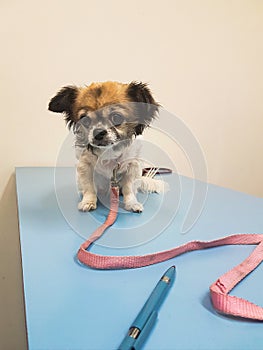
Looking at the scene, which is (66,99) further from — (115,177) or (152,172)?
(152,172)

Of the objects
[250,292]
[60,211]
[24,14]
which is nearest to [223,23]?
[24,14]

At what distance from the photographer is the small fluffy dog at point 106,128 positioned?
0.64 metres

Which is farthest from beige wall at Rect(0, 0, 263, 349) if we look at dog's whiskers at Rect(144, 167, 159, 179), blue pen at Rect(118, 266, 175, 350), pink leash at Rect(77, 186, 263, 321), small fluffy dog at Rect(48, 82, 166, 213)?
blue pen at Rect(118, 266, 175, 350)

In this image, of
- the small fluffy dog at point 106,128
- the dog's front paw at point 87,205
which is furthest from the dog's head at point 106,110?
the dog's front paw at point 87,205

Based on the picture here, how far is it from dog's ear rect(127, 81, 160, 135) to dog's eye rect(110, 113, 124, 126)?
6cm

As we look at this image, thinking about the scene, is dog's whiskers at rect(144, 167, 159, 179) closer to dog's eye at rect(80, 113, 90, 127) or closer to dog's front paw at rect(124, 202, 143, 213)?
dog's front paw at rect(124, 202, 143, 213)

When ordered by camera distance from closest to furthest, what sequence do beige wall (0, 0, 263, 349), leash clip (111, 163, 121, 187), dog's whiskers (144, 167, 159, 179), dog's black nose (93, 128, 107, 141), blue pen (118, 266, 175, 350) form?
blue pen (118, 266, 175, 350) < dog's black nose (93, 128, 107, 141) < leash clip (111, 163, 121, 187) < dog's whiskers (144, 167, 159, 179) < beige wall (0, 0, 263, 349)

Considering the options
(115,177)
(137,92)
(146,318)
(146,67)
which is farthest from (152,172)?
(146,318)

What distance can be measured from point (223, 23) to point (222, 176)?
2.67 feet

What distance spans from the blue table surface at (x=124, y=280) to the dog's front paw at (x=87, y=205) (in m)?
0.02

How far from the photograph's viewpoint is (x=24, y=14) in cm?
114

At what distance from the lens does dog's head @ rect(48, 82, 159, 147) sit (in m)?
0.63

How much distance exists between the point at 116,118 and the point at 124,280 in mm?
374

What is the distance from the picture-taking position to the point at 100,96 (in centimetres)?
65
